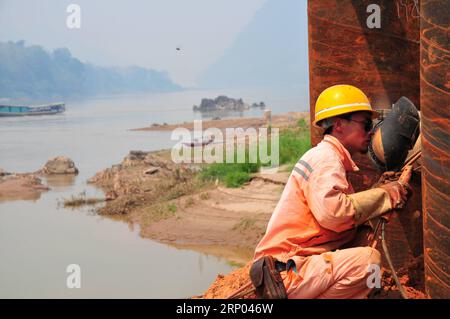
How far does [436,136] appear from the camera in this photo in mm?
3838

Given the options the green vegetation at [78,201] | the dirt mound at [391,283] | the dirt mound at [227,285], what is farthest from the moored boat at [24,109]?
the dirt mound at [391,283]

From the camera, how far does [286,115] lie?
4122 cm

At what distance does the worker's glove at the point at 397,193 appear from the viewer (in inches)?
155

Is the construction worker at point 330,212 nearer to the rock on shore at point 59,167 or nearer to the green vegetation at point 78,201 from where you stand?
the green vegetation at point 78,201

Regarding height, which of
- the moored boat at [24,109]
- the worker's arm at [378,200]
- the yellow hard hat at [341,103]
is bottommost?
the worker's arm at [378,200]

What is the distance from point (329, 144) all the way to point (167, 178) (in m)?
18.5

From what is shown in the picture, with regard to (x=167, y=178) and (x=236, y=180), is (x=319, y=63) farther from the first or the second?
(x=167, y=178)

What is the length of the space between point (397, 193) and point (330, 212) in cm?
46

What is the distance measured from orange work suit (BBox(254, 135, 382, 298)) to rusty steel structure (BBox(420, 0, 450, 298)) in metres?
0.29

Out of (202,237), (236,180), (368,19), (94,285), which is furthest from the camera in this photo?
(236,180)

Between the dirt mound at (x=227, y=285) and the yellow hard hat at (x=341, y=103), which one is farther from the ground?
the yellow hard hat at (x=341, y=103)

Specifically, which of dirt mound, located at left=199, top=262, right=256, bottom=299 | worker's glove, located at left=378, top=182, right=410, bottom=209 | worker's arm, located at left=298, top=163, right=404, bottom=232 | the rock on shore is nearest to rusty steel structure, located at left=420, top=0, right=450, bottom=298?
worker's glove, located at left=378, top=182, right=410, bottom=209

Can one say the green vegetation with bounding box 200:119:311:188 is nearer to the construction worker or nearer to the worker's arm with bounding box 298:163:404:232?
the construction worker

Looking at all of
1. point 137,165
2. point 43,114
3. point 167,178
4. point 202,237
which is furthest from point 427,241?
point 43,114
